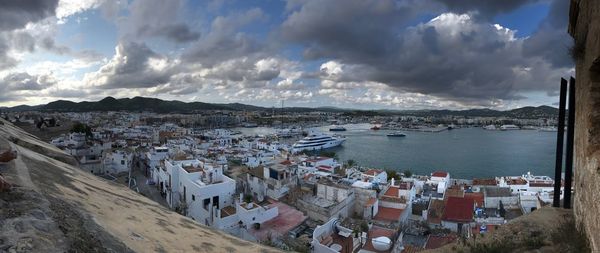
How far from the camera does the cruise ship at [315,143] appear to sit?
51581 mm

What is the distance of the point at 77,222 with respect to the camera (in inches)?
107

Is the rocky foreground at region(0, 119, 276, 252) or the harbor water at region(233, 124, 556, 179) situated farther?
the harbor water at region(233, 124, 556, 179)

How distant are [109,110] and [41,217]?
522 ft

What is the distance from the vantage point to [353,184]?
20.9 meters

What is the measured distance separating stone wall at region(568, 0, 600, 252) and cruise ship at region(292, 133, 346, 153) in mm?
44148

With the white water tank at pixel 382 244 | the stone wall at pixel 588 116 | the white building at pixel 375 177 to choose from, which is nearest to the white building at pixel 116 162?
the white building at pixel 375 177

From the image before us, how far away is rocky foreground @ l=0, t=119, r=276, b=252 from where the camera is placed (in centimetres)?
228

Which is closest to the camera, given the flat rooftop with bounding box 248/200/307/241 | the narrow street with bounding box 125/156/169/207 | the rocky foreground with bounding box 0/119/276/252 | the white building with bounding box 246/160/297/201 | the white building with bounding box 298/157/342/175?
the rocky foreground with bounding box 0/119/276/252

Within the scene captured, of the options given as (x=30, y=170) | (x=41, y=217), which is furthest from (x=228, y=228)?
(x=41, y=217)

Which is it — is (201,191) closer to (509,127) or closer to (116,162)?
(116,162)

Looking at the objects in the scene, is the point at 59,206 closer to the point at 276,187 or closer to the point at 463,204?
the point at 276,187

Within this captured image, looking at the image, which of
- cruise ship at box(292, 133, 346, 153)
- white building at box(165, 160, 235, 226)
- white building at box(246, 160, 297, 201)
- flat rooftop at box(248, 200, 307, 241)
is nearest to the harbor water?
cruise ship at box(292, 133, 346, 153)

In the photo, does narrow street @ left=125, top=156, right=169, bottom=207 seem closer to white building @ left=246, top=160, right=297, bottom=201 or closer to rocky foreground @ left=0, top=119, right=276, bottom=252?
white building @ left=246, top=160, right=297, bottom=201

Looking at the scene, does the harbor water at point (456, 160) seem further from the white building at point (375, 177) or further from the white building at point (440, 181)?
the white building at point (375, 177)
